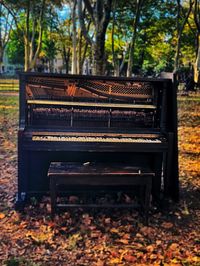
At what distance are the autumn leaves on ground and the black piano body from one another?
329 mm

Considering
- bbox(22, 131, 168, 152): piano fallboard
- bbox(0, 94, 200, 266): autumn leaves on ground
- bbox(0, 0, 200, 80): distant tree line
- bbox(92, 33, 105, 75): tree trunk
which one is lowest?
bbox(0, 94, 200, 266): autumn leaves on ground

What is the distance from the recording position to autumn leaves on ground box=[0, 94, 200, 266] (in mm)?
3418

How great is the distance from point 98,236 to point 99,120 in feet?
4.99

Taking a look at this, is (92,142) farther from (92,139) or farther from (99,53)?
(99,53)

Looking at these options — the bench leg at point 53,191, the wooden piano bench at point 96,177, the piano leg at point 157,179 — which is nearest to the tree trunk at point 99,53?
the piano leg at point 157,179

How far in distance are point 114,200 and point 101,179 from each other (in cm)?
94

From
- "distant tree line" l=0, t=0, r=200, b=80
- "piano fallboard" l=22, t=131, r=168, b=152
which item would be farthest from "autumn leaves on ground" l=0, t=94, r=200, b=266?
"distant tree line" l=0, t=0, r=200, b=80

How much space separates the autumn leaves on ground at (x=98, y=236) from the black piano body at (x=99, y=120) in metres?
0.33

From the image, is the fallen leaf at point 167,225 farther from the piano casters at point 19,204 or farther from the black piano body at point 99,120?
the piano casters at point 19,204

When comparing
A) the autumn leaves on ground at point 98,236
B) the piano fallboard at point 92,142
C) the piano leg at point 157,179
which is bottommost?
the autumn leaves on ground at point 98,236

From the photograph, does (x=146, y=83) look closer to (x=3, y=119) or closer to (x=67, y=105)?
(x=67, y=105)

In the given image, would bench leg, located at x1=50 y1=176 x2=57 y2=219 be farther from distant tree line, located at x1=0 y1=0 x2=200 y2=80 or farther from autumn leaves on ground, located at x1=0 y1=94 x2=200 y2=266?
distant tree line, located at x1=0 y1=0 x2=200 y2=80

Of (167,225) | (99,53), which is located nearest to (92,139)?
(167,225)

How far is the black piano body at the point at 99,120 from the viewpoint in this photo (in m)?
4.36
